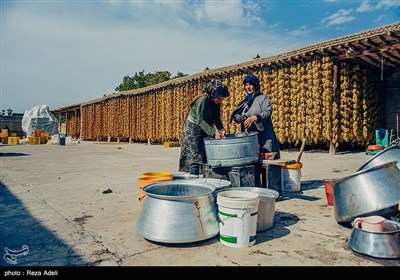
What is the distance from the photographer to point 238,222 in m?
2.61

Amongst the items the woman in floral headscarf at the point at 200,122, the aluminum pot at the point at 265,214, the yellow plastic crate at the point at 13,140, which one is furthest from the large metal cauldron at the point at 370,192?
the yellow plastic crate at the point at 13,140

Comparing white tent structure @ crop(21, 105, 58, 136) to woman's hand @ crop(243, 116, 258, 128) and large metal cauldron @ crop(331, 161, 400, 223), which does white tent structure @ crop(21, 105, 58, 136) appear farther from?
large metal cauldron @ crop(331, 161, 400, 223)

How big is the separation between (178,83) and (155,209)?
16.0 meters

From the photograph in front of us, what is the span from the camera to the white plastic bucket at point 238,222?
2.60 m

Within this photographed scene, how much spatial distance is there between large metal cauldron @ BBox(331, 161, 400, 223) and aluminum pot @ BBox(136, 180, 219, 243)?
4.76ft

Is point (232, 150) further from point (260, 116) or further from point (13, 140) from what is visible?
point (13, 140)

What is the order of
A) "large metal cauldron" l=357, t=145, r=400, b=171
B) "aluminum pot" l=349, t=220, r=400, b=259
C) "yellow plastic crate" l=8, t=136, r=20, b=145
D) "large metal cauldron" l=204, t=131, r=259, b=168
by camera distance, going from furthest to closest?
1. "yellow plastic crate" l=8, t=136, r=20, b=145
2. "large metal cauldron" l=204, t=131, r=259, b=168
3. "large metal cauldron" l=357, t=145, r=400, b=171
4. "aluminum pot" l=349, t=220, r=400, b=259

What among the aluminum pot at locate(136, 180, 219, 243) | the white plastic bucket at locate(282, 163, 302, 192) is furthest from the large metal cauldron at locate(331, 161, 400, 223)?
the white plastic bucket at locate(282, 163, 302, 192)

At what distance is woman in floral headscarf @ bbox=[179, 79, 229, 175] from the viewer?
4348 mm

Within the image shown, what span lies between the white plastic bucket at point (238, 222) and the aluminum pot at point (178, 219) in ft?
0.57

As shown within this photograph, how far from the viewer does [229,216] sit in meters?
2.65

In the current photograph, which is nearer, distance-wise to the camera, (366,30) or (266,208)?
(266,208)

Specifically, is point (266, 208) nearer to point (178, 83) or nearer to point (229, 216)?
point (229, 216)
